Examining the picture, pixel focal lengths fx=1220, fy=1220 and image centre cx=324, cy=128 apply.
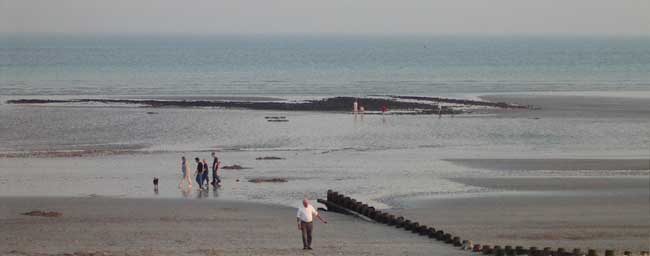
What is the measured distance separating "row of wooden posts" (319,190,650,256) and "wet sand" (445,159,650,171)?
1146 cm

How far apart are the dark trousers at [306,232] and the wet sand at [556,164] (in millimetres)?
17710

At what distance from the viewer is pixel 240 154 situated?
4459 centimetres

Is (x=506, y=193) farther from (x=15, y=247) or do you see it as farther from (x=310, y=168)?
(x=15, y=247)

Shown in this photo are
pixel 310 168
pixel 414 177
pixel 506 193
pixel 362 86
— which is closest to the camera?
pixel 506 193

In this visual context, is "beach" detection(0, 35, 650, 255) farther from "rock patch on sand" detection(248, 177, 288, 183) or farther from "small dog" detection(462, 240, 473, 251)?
"small dog" detection(462, 240, 473, 251)

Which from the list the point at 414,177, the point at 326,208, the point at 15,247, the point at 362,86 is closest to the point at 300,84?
the point at 362,86

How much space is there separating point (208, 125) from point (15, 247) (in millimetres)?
34259

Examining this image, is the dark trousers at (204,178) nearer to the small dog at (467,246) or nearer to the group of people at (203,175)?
the group of people at (203,175)

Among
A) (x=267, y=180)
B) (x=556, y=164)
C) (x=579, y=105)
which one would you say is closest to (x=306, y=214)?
(x=267, y=180)

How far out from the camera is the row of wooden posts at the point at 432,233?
74.3 feet

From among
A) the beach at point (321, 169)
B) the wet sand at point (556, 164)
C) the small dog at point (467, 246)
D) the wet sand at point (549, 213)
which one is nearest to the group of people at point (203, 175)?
the beach at point (321, 169)

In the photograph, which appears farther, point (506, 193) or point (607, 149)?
point (607, 149)

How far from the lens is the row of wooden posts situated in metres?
22.7

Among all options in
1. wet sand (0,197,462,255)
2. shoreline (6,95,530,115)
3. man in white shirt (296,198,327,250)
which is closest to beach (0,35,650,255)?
wet sand (0,197,462,255)
